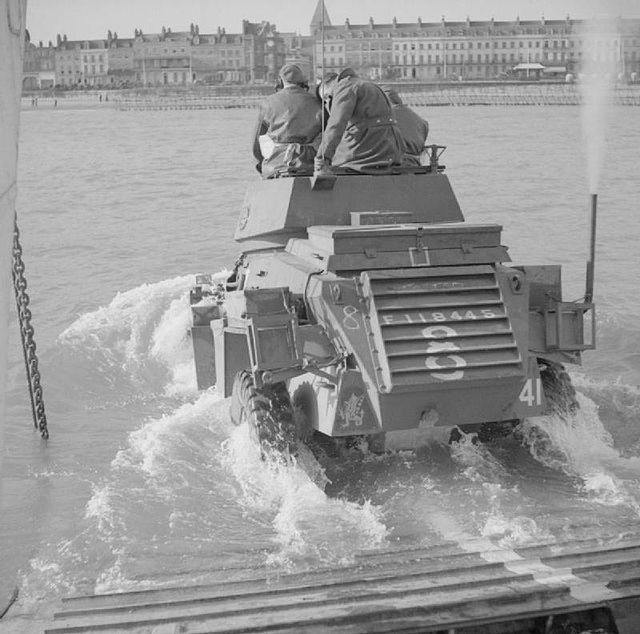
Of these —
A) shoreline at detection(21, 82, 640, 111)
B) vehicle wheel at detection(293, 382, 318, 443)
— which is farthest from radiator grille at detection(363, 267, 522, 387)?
shoreline at detection(21, 82, 640, 111)

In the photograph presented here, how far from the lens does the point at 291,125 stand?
34.8 ft

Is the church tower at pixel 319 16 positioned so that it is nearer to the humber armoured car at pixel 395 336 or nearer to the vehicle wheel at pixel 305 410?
the humber armoured car at pixel 395 336

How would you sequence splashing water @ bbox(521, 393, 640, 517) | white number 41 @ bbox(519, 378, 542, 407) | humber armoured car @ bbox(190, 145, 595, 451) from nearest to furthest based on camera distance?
humber armoured car @ bbox(190, 145, 595, 451) < white number 41 @ bbox(519, 378, 542, 407) < splashing water @ bbox(521, 393, 640, 517)

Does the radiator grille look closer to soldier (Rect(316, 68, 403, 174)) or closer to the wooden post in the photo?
soldier (Rect(316, 68, 403, 174))

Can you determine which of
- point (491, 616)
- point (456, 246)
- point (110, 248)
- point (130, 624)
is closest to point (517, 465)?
point (456, 246)

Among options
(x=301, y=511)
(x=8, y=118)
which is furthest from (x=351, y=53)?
(x=8, y=118)

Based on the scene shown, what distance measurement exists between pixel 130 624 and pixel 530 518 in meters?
3.28

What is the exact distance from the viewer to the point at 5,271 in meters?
3.85

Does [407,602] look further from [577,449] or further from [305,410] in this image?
[577,449]

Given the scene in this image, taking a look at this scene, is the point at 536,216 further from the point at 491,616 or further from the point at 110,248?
the point at 491,616

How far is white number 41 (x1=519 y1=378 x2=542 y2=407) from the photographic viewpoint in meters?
8.45

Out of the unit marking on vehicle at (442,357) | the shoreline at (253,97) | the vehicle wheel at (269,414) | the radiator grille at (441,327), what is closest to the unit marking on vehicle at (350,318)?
the radiator grille at (441,327)

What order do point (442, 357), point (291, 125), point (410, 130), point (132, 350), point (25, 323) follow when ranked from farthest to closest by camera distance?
point (132, 350)
point (410, 130)
point (291, 125)
point (25, 323)
point (442, 357)

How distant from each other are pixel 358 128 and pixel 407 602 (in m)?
5.31
